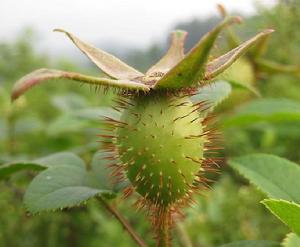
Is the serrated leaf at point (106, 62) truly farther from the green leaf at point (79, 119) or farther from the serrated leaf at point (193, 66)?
the green leaf at point (79, 119)

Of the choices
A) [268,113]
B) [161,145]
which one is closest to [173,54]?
[161,145]

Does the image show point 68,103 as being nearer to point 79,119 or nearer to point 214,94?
point 79,119

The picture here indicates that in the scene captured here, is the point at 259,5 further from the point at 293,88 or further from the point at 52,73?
the point at 52,73

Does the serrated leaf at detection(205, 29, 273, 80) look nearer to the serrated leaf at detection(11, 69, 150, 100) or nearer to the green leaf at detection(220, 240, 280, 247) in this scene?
the serrated leaf at detection(11, 69, 150, 100)

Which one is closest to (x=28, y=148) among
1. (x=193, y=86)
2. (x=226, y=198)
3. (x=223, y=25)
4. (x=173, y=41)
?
(x=226, y=198)

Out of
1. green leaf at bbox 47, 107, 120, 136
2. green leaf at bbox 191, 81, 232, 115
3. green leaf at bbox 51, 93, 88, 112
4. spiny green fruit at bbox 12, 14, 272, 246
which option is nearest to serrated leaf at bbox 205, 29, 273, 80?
spiny green fruit at bbox 12, 14, 272, 246

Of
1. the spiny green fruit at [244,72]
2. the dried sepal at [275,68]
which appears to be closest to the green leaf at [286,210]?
the spiny green fruit at [244,72]
